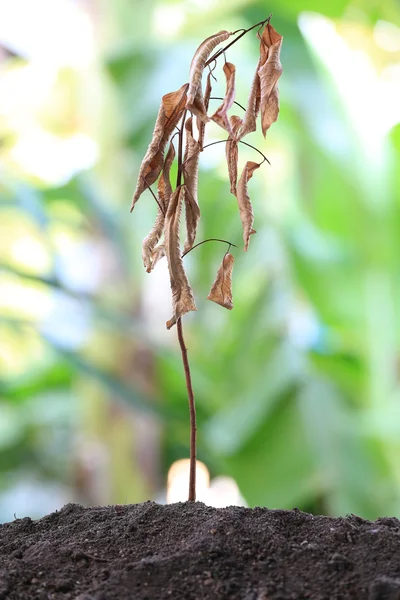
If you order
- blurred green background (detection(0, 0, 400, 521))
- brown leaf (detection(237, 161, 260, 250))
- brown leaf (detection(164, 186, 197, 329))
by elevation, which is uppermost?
blurred green background (detection(0, 0, 400, 521))

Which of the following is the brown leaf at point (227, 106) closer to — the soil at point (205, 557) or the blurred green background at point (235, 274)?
the soil at point (205, 557)

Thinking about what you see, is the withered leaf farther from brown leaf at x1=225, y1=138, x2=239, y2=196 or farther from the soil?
the soil

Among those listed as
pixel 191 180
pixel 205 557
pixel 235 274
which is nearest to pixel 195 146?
pixel 191 180

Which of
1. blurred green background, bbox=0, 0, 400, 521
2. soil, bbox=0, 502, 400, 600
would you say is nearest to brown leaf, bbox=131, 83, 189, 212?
soil, bbox=0, 502, 400, 600

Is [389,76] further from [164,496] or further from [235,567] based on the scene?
[235,567]

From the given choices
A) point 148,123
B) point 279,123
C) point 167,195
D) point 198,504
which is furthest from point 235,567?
point 279,123

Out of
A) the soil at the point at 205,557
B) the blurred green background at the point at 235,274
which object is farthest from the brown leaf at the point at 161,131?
the blurred green background at the point at 235,274
